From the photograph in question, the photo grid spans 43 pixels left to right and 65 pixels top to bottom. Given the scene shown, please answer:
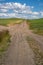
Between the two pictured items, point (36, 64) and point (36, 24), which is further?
point (36, 24)

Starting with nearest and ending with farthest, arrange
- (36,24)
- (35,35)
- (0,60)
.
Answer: (0,60)
(36,24)
(35,35)

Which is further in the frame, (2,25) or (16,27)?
(16,27)

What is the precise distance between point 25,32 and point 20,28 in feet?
2.61

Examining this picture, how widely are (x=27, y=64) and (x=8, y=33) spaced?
1501 centimetres

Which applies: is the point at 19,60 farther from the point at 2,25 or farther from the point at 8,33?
the point at 8,33

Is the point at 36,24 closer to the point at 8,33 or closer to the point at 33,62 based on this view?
the point at 8,33

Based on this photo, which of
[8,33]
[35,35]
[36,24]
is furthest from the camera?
[35,35]

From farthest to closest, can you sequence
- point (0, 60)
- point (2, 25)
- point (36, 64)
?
point (2, 25) → point (0, 60) → point (36, 64)

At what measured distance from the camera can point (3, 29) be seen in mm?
24766

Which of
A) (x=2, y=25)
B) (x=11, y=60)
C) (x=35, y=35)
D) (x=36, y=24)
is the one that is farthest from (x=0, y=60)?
(x=35, y=35)

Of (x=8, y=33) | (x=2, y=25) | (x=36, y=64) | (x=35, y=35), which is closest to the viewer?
(x=36, y=64)

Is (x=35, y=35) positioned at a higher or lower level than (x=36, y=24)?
lower

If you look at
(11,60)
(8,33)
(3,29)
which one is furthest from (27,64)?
(8,33)

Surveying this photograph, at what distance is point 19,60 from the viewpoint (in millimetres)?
12953
